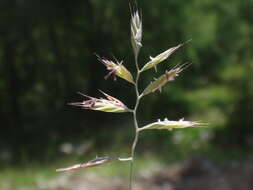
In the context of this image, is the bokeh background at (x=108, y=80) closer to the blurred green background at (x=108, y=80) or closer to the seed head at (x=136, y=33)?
the blurred green background at (x=108, y=80)

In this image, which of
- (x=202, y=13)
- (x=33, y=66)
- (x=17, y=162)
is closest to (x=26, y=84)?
(x=33, y=66)

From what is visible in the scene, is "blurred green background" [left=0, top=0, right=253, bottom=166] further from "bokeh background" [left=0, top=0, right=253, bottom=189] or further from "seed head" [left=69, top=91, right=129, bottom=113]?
"seed head" [left=69, top=91, right=129, bottom=113]

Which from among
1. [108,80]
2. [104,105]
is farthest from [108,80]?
[104,105]

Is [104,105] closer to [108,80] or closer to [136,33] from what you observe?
[136,33]

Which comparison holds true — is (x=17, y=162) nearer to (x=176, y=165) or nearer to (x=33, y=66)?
(x=176, y=165)

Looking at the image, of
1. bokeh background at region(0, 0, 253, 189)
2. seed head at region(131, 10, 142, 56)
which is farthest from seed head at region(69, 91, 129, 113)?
bokeh background at region(0, 0, 253, 189)

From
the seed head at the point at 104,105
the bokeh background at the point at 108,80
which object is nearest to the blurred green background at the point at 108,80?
the bokeh background at the point at 108,80
